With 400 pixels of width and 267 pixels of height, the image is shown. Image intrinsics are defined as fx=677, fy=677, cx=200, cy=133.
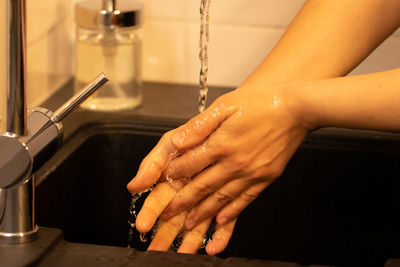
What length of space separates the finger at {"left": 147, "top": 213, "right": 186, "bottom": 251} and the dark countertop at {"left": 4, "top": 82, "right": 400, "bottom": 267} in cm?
15

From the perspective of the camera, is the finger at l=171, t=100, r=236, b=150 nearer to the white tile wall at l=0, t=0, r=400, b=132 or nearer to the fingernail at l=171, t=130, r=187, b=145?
the fingernail at l=171, t=130, r=187, b=145

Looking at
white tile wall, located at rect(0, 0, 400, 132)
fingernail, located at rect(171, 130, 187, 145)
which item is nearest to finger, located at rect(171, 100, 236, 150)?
fingernail, located at rect(171, 130, 187, 145)

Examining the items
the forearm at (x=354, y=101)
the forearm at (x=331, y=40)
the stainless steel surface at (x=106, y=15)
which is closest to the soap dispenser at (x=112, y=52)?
the stainless steel surface at (x=106, y=15)

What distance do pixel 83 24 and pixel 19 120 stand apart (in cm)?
42

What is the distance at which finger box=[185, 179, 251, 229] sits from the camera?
811 mm

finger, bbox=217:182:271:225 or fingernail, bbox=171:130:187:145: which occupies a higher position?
fingernail, bbox=171:130:187:145

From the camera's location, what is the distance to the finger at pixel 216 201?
31.9 inches

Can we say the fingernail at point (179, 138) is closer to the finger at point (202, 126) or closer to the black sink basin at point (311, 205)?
the finger at point (202, 126)

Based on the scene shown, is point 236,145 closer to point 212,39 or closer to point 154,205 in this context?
point 154,205

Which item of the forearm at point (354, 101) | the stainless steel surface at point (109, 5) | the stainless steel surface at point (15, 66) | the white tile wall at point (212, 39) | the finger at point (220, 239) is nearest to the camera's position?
the stainless steel surface at point (15, 66)

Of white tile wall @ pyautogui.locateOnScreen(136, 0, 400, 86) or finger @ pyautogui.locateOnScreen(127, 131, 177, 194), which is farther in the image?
white tile wall @ pyautogui.locateOnScreen(136, 0, 400, 86)

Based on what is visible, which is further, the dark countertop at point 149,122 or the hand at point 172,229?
the hand at point 172,229

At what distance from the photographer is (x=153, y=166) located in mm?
802

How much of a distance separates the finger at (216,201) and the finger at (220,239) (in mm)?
21
